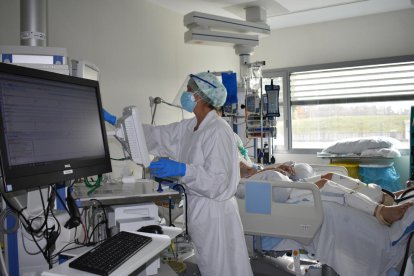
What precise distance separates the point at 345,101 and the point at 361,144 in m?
0.90

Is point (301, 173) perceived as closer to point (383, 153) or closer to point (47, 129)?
point (383, 153)

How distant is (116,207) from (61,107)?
592 mm

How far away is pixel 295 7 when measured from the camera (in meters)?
4.45

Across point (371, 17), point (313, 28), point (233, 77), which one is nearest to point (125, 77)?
point (233, 77)

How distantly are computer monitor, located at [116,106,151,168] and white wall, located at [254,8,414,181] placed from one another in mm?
4280

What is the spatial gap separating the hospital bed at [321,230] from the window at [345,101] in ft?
10.5

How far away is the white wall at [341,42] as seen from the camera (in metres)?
4.71

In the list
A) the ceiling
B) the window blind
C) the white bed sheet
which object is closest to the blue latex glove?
the white bed sheet

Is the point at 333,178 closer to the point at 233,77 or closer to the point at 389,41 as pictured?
the point at 233,77

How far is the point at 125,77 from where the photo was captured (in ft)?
12.4

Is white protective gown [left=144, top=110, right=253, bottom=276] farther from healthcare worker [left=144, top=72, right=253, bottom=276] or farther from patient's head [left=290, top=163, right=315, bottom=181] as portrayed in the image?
patient's head [left=290, top=163, right=315, bottom=181]

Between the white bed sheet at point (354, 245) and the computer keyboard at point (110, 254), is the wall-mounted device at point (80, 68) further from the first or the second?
the white bed sheet at point (354, 245)

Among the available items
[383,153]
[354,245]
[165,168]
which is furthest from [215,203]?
[383,153]

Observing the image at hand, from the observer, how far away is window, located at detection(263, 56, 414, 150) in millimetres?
4863
